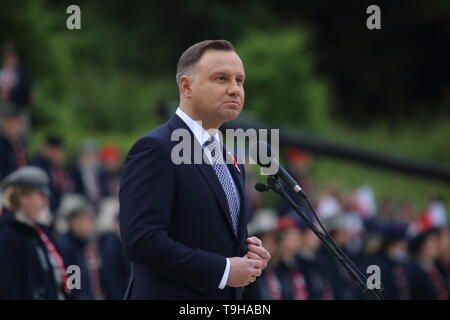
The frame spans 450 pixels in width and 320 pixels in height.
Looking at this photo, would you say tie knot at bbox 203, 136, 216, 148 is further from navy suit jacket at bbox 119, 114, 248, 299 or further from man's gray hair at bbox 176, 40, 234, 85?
man's gray hair at bbox 176, 40, 234, 85

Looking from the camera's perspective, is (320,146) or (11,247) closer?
(11,247)

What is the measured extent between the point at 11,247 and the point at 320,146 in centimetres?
1184

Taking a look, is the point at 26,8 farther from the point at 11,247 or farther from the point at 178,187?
the point at 178,187

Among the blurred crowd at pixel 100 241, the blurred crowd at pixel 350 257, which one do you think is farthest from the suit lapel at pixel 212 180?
the blurred crowd at pixel 350 257

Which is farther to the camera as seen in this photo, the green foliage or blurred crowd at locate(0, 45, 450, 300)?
the green foliage

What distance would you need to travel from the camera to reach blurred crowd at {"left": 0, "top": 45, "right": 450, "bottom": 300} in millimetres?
5914

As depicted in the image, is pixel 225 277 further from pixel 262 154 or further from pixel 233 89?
pixel 233 89

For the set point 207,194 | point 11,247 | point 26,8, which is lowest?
point 11,247

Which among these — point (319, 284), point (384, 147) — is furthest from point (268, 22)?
point (319, 284)

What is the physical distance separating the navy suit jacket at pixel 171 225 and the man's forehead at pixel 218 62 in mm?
321

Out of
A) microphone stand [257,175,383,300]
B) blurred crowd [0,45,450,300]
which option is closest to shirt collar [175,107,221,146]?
microphone stand [257,175,383,300]

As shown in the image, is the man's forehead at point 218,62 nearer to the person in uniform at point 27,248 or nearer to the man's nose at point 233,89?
the man's nose at point 233,89

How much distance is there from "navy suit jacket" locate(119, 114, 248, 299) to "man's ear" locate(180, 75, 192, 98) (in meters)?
0.18

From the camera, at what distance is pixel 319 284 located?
997cm
